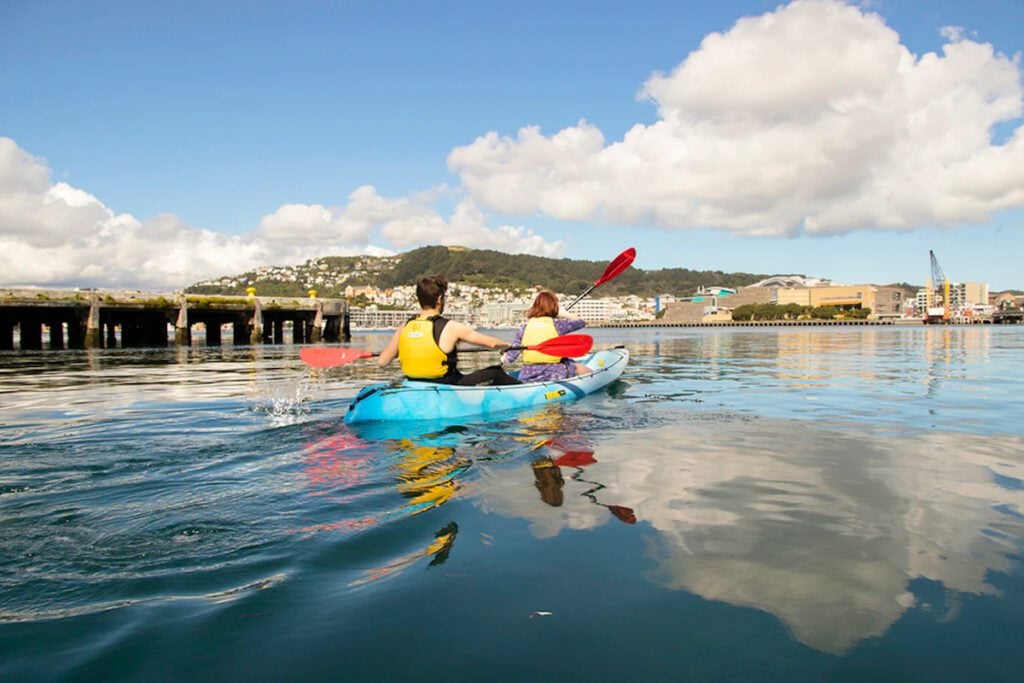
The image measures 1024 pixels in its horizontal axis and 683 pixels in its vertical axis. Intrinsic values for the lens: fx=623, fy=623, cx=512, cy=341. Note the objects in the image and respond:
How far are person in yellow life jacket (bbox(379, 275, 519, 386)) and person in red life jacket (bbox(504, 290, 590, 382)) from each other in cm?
195

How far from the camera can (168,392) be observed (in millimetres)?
13758

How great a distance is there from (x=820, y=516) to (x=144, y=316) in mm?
47404

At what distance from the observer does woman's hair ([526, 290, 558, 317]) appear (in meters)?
11.4

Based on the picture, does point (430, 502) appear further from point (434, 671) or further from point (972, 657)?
point (972, 657)

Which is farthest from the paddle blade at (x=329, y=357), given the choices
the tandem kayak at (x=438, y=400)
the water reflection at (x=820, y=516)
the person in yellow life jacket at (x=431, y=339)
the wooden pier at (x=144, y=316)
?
the wooden pier at (x=144, y=316)

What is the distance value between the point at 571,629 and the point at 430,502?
2.37m

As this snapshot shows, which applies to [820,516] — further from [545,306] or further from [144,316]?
[144,316]

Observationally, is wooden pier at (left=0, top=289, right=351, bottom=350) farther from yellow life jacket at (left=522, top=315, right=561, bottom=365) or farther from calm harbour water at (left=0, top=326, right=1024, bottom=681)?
yellow life jacket at (left=522, top=315, right=561, bottom=365)

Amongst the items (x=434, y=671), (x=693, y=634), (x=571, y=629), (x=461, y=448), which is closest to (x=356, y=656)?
(x=434, y=671)

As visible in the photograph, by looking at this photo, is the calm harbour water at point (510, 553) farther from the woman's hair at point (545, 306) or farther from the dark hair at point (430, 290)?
the woman's hair at point (545, 306)

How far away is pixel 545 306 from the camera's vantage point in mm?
11406

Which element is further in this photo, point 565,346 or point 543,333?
point 543,333

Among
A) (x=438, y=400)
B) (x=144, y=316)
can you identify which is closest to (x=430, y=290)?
(x=438, y=400)

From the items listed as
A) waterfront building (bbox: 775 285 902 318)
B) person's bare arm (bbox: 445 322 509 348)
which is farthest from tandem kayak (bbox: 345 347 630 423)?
waterfront building (bbox: 775 285 902 318)
